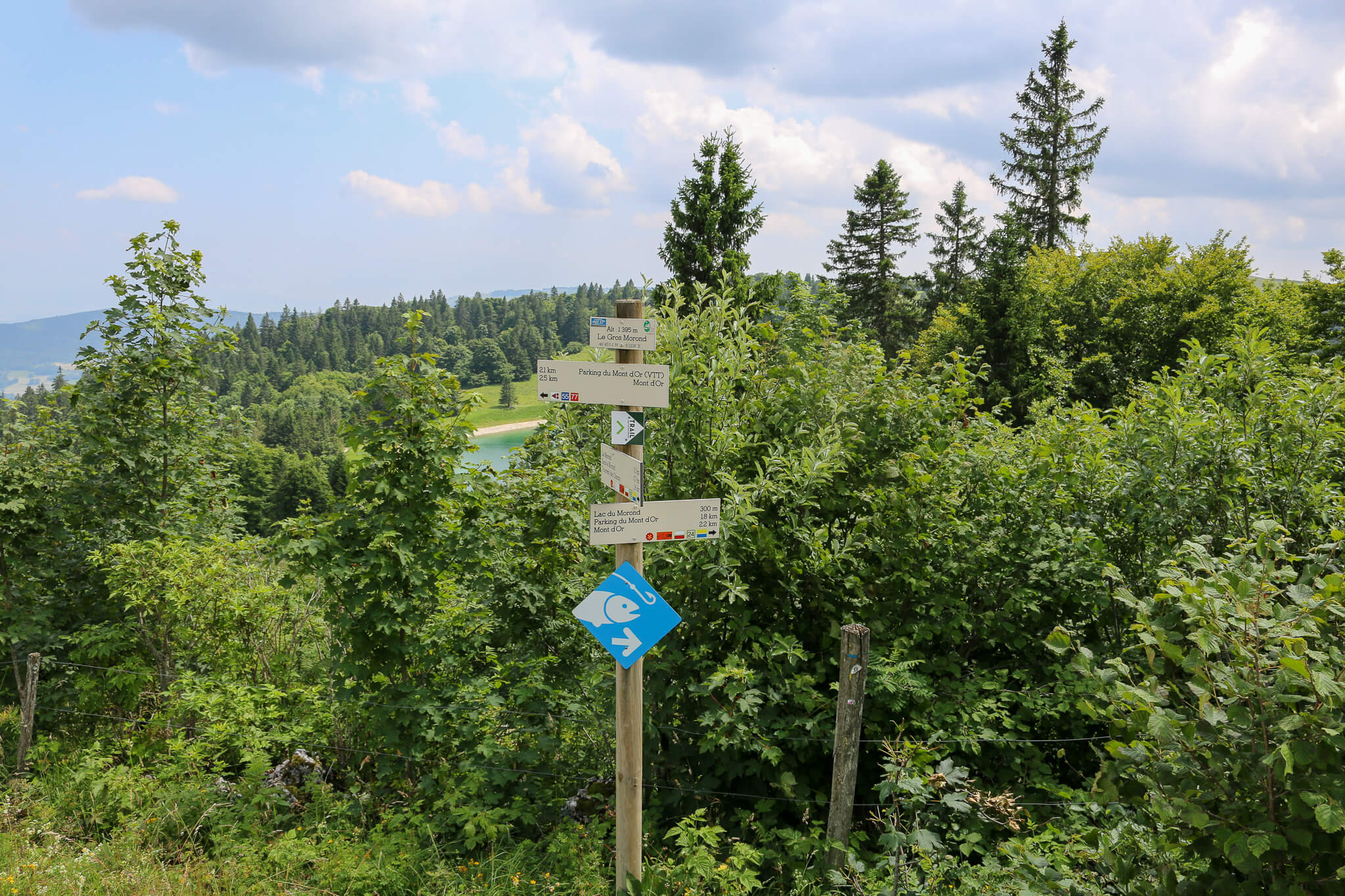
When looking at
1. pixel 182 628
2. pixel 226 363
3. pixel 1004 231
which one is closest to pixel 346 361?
pixel 226 363

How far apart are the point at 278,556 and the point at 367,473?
0.74 metres

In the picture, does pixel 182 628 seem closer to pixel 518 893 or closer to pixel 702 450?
pixel 518 893

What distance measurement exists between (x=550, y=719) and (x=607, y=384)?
8.21ft

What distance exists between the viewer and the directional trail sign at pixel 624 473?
3035mm

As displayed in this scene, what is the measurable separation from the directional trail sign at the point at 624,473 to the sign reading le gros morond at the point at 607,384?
234 millimetres

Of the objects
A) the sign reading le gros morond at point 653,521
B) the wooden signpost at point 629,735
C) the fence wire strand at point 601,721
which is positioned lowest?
the fence wire strand at point 601,721

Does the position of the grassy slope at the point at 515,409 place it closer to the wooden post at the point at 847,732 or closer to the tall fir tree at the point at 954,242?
the tall fir tree at the point at 954,242

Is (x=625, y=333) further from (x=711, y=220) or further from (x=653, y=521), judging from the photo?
(x=711, y=220)

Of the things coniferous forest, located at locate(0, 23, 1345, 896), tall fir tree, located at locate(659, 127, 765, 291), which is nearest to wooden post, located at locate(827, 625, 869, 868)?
coniferous forest, located at locate(0, 23, 1345, 896)

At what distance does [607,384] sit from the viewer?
309 centimetres

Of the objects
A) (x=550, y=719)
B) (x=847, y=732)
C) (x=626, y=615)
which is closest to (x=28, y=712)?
(x=550, y=719)

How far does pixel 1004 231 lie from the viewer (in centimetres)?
2245

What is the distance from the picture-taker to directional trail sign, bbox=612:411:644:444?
3.10 metres

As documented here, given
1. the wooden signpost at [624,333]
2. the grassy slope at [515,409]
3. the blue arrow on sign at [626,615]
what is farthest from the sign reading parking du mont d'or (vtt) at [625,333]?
the grassy slope at [515,409]
